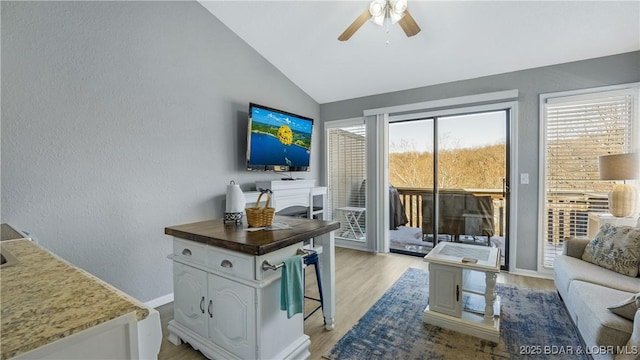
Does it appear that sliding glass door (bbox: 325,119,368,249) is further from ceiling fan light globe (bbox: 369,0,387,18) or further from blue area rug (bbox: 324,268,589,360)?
ceiling fan light globe (bbox: 369,0,387,18)

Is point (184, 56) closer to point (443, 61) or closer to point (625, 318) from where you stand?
point (443, 61)

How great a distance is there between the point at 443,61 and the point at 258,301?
124 inches

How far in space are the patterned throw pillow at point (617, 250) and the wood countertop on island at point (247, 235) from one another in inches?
82.5

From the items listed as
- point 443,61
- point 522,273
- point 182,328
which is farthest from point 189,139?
point 522,273

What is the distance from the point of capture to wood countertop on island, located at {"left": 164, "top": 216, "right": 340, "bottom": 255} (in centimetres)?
147

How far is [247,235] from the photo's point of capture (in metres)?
1.65

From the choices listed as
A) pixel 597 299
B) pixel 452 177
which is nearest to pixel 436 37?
pixel 452 177

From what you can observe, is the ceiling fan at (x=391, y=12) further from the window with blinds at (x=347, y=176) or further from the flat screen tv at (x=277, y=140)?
the window with blinds at (x=347, y=176)

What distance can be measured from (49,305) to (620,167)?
3.71 meters

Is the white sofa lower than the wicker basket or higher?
lower

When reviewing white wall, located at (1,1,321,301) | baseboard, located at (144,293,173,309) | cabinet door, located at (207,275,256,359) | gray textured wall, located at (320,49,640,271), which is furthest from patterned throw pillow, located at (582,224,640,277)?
baseboard, located at (144,293,173,309)

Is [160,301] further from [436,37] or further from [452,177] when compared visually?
[436,37]

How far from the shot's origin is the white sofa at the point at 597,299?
138 centimetres

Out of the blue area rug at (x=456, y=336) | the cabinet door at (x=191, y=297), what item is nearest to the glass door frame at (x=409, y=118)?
the blue area rug at (x=456, y=336)
